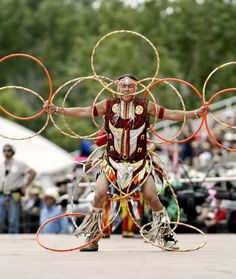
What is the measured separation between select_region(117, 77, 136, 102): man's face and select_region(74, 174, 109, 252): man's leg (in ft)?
3.04

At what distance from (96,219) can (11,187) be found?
24.1 feet

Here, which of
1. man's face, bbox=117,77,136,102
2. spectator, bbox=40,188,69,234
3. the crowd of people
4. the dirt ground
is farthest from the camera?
spectator, bbox=40,188,69,234

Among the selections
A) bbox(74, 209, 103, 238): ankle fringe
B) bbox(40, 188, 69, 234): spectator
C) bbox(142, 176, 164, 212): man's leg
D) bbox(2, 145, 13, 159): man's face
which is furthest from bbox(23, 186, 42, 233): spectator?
bbox(142, 176, 164, 212): man's leg

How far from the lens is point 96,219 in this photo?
15.1 metres

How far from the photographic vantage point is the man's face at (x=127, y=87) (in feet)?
49.0

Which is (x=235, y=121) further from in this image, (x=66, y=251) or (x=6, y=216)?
(x=66, y=251)

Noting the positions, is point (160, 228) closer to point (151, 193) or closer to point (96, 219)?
point (151, 193)

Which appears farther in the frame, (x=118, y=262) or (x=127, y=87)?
(x=127, y=87)

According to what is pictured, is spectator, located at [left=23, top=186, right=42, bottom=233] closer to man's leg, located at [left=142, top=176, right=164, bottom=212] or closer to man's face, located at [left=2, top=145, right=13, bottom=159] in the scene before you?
man's face, located at [left=2, top=145, right=13, bottom=159]

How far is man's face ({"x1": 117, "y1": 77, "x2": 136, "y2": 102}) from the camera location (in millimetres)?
14938

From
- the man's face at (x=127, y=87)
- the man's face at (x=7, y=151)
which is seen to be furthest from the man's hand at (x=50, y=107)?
the man's face at (x=7, y=151)

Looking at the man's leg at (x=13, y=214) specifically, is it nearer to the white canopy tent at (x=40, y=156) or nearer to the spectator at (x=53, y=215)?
the spectator at (x=53, y=215)

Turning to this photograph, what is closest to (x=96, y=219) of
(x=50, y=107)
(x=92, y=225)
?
(x=92, y=225)

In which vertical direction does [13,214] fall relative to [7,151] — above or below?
below
